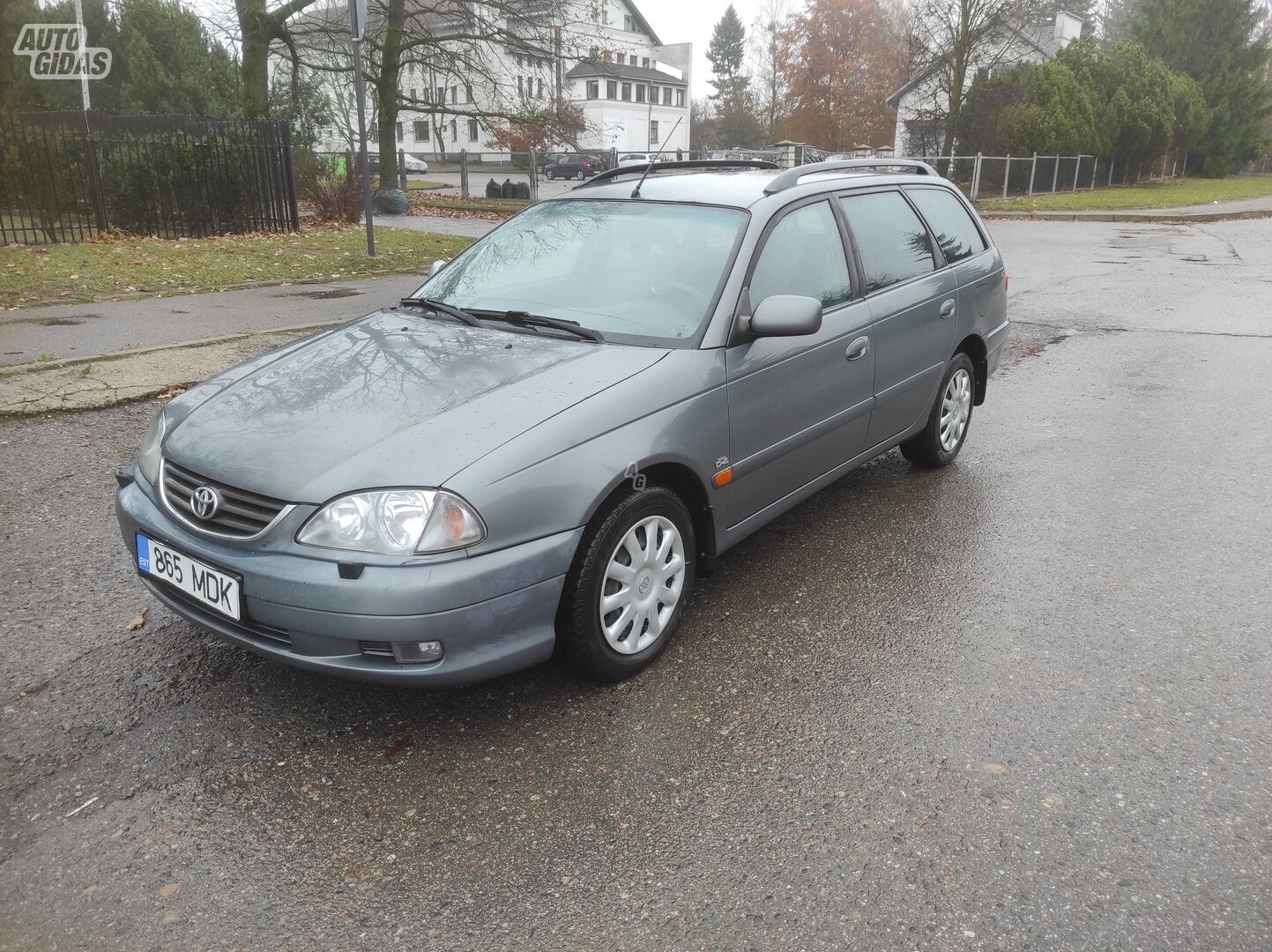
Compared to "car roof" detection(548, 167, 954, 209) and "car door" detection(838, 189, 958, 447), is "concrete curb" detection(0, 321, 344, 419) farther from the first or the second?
"car door" detection(838, 189, 958, 447)

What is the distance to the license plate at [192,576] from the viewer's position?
2.86 meters

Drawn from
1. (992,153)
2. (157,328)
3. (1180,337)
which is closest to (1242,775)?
(1180,337)

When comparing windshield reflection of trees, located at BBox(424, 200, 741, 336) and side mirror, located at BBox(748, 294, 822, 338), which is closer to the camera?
side mirror, located at BBox(748, 294, 822, 338)

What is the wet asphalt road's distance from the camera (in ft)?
7.64

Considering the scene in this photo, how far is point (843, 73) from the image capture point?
59000 mm

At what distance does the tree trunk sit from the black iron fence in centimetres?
805

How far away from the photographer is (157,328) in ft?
28.1

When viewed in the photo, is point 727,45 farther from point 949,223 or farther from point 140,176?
point 949,223

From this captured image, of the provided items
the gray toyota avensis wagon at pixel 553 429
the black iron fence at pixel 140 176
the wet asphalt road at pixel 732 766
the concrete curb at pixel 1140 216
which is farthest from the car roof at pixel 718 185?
the concrete curb at pixel 1140 216

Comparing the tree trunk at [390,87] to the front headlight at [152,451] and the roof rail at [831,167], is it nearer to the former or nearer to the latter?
A: the roof rail at [831,167]

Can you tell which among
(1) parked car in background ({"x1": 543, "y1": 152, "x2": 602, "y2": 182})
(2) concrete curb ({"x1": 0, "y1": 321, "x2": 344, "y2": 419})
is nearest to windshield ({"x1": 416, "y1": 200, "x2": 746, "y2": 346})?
(2) concrete curb ({"x1": 0, "y1": 321, "x2": 344, "y2": 419})

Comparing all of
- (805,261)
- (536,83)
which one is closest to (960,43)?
(536,83)

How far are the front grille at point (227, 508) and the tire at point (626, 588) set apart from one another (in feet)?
3.02

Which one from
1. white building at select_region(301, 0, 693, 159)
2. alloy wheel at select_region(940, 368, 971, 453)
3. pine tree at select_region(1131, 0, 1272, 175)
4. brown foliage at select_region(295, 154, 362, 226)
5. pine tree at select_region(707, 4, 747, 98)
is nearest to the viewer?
alloy wheel at select_region(940, 368, 971, 453)
